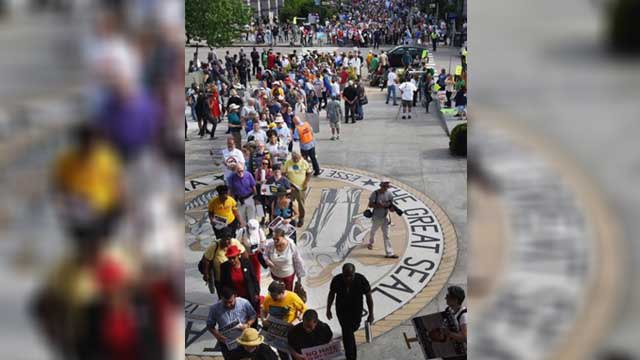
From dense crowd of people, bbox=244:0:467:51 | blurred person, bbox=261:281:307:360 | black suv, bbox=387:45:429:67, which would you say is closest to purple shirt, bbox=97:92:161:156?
blurred person, bbox=261:281:307:360

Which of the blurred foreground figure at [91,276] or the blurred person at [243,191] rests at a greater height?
the blurred foreground figure at [91,276]

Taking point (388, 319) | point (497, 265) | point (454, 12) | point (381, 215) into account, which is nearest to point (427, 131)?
point (381, 215)

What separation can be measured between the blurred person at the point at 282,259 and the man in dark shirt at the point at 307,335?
125cm

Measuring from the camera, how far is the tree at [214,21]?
86.1ft

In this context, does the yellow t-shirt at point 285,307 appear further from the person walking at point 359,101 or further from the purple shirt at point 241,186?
the person walking at point 359,101

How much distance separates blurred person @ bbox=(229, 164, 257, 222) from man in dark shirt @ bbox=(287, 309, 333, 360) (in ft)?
10.00

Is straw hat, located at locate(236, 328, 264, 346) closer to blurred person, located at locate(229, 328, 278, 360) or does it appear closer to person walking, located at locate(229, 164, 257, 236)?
blurred person, located at locate(229, 328, 278, 360)

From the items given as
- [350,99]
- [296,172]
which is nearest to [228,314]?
[296,172]

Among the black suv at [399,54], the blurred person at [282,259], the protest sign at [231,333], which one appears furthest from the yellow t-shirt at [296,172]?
the black suv at [399,54]

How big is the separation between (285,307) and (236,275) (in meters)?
0.69

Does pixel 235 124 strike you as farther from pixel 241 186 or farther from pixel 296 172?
pixel 241 186

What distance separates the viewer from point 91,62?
0.87 m

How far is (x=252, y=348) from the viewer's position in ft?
16.7

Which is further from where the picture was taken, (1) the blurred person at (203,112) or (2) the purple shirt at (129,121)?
(1) the blurred person at (203,112)
